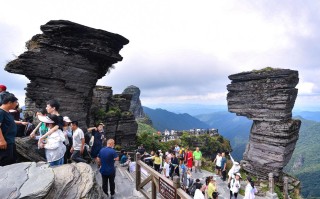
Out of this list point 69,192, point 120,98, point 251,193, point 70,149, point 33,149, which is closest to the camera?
point 69,192

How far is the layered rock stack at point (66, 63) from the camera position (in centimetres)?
1606

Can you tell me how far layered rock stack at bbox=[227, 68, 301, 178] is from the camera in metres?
20.9

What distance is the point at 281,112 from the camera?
21.0 m

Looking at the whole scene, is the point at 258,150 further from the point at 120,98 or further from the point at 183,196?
the point at 183,196

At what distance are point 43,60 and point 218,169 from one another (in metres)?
16.0

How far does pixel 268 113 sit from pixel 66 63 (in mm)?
17855

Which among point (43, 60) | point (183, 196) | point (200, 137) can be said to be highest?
point (43, 60)

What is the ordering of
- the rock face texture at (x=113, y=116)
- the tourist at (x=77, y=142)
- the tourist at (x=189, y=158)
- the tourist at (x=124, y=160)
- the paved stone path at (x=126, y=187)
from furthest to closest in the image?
the rock face texture at (x=113, y=116), the tourist at (x=189, y=158), the tourist at (x=124, y=160), the paved stone path at (x=126, y=187), the tourist at (x=77, y=142)

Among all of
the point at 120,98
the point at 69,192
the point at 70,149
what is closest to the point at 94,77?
the point at 70,149

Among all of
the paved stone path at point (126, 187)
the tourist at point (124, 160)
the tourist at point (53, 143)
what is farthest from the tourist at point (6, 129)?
the tourist at point (124, 160)

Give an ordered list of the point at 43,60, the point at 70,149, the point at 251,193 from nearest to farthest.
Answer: the point at 70,149, the point at 251,193, the point at 43,60

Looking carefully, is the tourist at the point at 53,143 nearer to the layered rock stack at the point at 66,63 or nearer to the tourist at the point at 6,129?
the tourist at the point at 6,129

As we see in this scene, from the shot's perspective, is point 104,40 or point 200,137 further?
point 200,137

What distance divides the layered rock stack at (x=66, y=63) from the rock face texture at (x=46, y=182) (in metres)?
11.0
